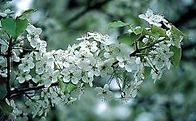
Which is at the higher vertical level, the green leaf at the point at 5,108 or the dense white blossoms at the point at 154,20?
the dense white blossoms at the point at 154,20

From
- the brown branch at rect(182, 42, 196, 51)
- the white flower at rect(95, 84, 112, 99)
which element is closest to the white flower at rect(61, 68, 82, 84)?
the white flower at rect(95, 84, 112, 99)

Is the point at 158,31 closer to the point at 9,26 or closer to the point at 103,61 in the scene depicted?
the point at 103,61

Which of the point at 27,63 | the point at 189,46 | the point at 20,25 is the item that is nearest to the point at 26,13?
the point at 20,25

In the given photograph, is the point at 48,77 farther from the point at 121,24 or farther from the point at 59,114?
the point at 59,114

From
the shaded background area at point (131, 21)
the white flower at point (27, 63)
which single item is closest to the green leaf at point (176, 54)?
the white flower at point (27, 63)

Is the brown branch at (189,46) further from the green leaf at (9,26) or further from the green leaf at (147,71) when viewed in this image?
the green leaf at (9,26)

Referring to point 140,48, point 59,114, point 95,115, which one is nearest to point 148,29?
point 140,48

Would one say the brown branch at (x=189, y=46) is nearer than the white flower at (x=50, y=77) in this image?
No

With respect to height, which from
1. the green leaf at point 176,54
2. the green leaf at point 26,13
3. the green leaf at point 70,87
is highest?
the green leaf at point 26,13

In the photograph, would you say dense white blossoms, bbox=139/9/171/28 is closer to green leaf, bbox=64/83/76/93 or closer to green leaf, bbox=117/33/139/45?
green leaf, bbox=117/33/139/45
